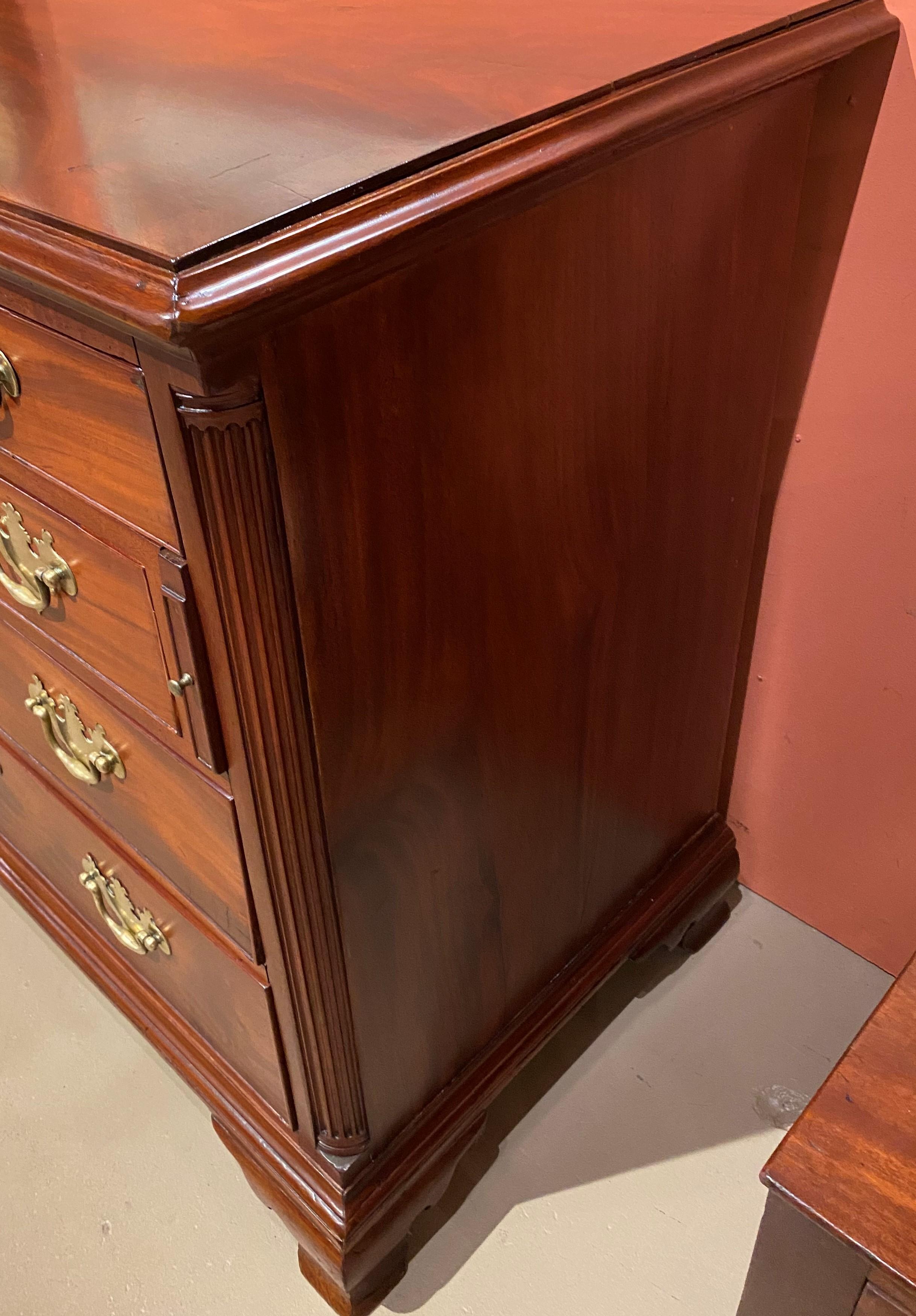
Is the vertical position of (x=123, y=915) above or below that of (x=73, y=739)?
below

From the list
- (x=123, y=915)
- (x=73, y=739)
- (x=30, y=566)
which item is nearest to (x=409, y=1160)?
(x=123, y=915)

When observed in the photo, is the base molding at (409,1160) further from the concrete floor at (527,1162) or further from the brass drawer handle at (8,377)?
the brass drawer handle at (8,377)

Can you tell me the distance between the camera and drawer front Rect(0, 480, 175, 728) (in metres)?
0.62

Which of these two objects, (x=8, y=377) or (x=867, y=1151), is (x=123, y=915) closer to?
(x=8, y=377)

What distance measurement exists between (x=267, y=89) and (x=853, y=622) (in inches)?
26.6

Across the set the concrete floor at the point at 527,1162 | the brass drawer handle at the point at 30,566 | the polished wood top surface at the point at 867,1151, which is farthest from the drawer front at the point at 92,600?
the concrete floor at the point at 527,1162

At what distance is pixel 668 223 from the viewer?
659mm

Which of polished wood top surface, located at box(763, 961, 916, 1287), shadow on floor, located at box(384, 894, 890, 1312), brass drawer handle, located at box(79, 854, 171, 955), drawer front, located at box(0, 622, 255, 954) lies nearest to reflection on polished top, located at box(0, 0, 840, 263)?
drawer front, located at box(0, 622, 255, 954)

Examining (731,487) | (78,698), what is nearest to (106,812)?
(78,698)

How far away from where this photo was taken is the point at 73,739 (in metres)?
0.83

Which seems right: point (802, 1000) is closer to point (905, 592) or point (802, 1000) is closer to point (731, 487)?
point (905, 592)

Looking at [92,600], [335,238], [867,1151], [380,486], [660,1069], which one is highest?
[335,238]

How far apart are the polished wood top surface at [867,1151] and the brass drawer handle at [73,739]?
0.52 metres

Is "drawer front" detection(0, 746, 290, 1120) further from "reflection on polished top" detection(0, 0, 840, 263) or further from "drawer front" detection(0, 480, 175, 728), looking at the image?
"reflection on polished top" detection(0, 0, 840, 263)
